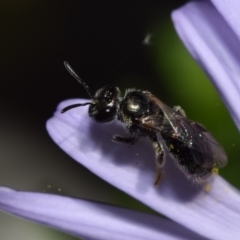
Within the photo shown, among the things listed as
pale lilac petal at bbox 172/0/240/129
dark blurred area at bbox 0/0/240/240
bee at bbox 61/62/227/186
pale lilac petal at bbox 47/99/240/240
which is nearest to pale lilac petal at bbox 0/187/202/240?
pale lilac petal at bbox 47/99/240/240

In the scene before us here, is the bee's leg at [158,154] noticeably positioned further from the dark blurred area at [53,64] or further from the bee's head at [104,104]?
the dark blurred area at [53,64]

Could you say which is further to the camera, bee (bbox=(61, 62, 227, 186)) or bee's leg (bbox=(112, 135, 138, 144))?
bee's leg (bbox=(112, 135, 138, 144))

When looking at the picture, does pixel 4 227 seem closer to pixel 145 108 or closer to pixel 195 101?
pixel 195 101

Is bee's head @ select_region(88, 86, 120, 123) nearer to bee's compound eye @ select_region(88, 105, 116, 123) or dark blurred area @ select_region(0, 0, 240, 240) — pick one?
bee's compound eye @ select_region(88, 105, 116, 123)

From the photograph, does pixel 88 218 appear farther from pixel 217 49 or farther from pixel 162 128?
pixel 217 49

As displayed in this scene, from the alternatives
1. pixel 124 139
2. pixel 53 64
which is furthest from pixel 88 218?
pixel 53 64
